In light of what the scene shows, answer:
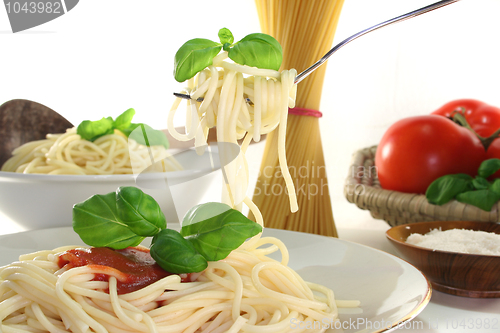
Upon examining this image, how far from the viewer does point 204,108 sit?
0.65 m

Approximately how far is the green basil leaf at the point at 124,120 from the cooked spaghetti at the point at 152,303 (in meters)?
0.59

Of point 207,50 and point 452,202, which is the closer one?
point 207,50

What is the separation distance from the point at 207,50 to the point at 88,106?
0.63m

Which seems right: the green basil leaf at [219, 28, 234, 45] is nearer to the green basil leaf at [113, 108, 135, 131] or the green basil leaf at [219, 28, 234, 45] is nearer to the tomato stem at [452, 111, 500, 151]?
the green basil leaf at [113, 108, 135, 131]

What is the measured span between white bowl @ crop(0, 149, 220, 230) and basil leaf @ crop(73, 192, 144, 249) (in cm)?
16

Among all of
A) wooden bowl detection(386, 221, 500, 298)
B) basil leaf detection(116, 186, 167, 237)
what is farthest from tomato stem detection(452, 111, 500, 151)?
basil leaf detection(116, 186, 167, 237)

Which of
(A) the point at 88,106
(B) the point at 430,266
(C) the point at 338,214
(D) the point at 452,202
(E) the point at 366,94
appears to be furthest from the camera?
(E) the point at 366,94

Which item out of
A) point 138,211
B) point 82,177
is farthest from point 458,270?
point 82,177

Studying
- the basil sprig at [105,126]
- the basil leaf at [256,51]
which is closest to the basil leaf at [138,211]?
the basil leaf at [256,51]

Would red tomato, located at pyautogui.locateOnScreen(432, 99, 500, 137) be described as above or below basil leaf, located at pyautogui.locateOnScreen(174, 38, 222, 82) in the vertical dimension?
below

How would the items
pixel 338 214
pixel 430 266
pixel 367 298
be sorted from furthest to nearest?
pixel 338 214
pixel 430 266
pixel 367 298

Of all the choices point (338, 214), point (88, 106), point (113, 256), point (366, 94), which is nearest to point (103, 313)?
point (113, 256)

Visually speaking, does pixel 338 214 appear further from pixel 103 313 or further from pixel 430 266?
pixel 103 313

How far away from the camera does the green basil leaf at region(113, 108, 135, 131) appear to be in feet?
3.86
